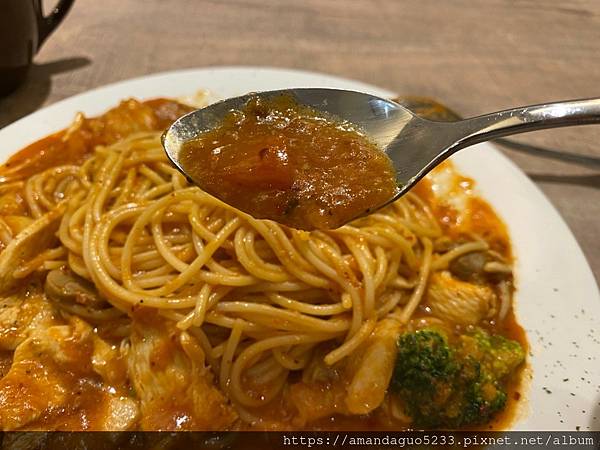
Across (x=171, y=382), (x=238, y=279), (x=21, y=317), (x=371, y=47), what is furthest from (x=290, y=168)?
(x=371, y=47)

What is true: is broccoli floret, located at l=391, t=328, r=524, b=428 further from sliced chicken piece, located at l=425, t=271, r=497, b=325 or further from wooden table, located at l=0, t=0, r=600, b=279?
wooden table, located at l=0, t=0, r=600, b=279

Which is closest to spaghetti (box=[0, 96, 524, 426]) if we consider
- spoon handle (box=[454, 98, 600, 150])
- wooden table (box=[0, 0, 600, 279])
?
spoon handle (box=[454, 98, 600, 150])

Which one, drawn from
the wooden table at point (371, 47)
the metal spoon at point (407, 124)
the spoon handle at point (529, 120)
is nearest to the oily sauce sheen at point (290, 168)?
the metal spoon at point (407, 124)

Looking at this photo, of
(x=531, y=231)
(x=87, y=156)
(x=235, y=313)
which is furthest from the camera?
(x=87, y=156)

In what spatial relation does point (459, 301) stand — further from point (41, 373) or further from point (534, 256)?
point (41, 373)

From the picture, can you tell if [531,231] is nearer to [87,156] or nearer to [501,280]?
[501,280]

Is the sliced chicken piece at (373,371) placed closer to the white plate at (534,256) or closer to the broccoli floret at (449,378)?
the broccoli floret at (449,378)

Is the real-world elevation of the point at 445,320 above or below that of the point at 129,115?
below

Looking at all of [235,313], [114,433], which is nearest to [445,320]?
[235,313]
